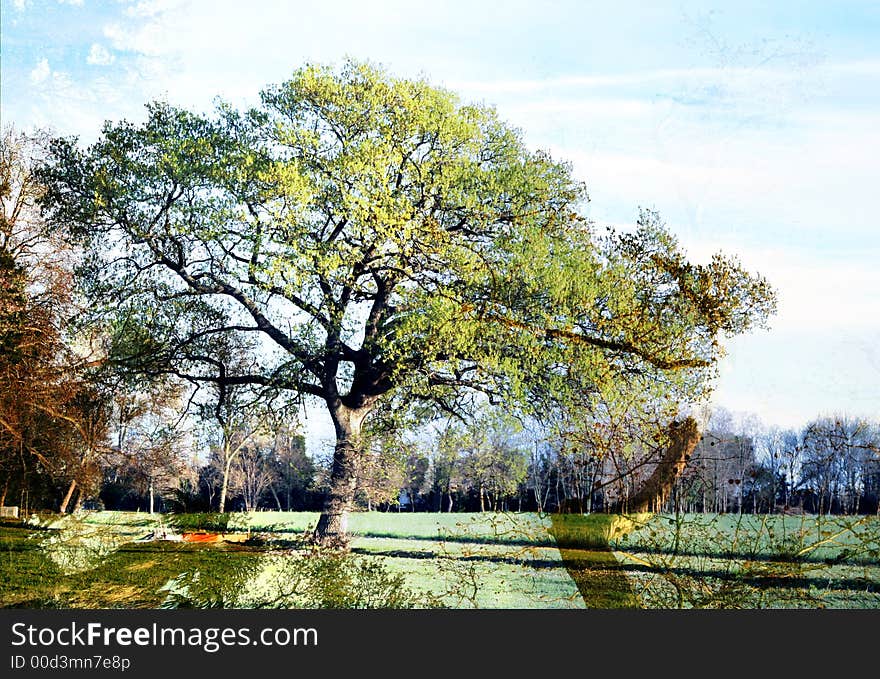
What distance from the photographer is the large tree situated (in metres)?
8.94

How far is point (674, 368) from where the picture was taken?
882 centimetres

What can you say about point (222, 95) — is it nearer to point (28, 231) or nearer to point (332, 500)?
point (28, 231)

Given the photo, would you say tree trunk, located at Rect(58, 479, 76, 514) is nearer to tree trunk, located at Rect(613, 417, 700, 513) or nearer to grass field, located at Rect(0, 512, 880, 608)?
grass field, located at Rect(0, 512, 880, 608)

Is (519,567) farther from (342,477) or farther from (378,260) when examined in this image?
(378,260)

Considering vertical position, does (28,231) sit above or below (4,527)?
above

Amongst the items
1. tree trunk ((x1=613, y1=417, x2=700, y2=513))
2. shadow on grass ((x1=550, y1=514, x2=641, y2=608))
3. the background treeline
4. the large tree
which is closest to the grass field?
shadow on grass ((x1=550, y1=514, x2=641, y2=608))

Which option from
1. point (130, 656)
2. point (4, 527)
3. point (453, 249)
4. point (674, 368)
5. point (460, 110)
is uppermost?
point (460, 110)

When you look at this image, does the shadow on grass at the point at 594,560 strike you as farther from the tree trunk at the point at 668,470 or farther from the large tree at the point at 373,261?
the large tree at the point at 373,261

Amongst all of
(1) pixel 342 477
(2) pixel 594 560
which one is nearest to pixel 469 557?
(2) pixel 594 560

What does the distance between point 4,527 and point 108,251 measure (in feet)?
12.4

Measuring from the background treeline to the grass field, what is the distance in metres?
0.31

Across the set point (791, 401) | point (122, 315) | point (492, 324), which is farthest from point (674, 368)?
point (122, 315)

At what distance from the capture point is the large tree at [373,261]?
8.94 metres

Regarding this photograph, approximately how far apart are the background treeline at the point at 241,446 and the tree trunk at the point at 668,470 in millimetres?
133
